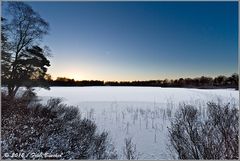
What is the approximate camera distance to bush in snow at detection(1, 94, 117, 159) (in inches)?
151

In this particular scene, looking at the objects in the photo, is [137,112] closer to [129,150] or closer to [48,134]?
[129,150]

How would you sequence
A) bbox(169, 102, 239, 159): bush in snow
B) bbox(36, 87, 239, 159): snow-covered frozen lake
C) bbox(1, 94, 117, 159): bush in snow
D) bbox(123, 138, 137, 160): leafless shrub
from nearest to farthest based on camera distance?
bbox(169, 102, 239, 159): bush in snow → bbox(1, 94, 117, 159): bush in snow → bbox(123, 138, 137, 160): leafless shrub → bbox(36, 87, 239, 159): snow-covered frozen lake

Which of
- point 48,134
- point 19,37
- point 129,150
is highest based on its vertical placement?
point 19,37

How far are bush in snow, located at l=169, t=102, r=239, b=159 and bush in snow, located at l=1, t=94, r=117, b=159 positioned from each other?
140 cm

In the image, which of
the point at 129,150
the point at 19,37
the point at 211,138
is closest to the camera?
the point at 211,138

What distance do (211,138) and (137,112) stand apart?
465cm

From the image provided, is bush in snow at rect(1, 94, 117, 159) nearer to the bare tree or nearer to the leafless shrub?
the leafless shrub

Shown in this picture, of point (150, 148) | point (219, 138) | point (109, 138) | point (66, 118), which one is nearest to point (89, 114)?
point (66, 118)

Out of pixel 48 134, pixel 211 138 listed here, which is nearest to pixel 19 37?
pixel 48 134

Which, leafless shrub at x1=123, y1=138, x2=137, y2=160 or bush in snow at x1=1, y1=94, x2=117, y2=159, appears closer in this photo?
bush in snow at x1=1, y1=94, x2=117, y2=159

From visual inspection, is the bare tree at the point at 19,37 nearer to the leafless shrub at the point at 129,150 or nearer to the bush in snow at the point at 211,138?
the leafless shrub at the point at 129,150

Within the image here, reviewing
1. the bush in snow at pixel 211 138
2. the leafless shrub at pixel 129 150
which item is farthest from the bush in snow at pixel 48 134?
the bush in snow at pixel 211 138

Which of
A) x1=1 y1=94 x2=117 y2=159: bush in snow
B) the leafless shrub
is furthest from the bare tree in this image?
the leafless shrub

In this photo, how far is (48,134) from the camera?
4828 mm
